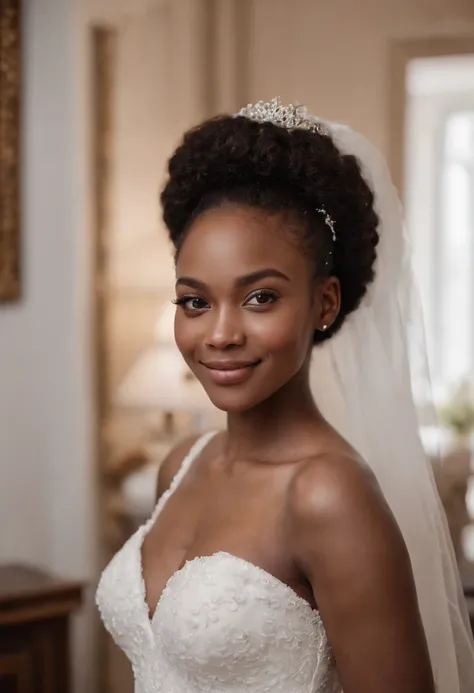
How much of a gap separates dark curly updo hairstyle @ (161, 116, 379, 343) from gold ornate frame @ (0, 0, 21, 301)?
2454mm

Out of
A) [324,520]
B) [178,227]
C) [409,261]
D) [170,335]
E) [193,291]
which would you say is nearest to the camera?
[324,520]

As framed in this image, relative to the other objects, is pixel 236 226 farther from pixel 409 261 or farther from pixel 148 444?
pixel 148 444

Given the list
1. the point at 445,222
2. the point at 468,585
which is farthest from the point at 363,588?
the point at 445,222

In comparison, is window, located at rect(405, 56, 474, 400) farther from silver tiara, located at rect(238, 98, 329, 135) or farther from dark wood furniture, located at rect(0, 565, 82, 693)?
silver tiara, located at rect(238, 98, 329, 135)

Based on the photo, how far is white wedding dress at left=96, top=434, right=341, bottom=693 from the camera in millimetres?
1444

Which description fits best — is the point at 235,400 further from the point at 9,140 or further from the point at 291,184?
the point at 9,140

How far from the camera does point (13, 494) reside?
13.1 feet

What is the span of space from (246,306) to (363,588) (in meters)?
0.43

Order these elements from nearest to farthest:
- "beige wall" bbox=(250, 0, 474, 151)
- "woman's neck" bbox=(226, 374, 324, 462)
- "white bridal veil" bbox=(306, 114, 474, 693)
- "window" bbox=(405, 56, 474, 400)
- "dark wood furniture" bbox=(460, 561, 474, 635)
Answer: "woman's neck" bbox=(226, 374, 324, 462) → "white bridal veil" bbox=(306, 114, 474, 693) → "dark wood furniture" bbox=(460, 561, 474, 635) → "beige wall" bbox=(250, 0, 474, 151) → "window" bbox=(405, 56, 474, 400)

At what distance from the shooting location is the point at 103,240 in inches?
161

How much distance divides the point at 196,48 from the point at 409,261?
110 inches

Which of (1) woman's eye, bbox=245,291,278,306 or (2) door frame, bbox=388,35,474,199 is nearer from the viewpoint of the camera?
(1) woman's eye, bbox=245,291,278,306

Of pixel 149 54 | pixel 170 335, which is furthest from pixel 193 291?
pixel 149 54

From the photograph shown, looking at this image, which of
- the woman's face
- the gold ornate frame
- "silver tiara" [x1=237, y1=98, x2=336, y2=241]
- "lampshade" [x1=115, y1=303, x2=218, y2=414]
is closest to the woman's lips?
the woman's face
